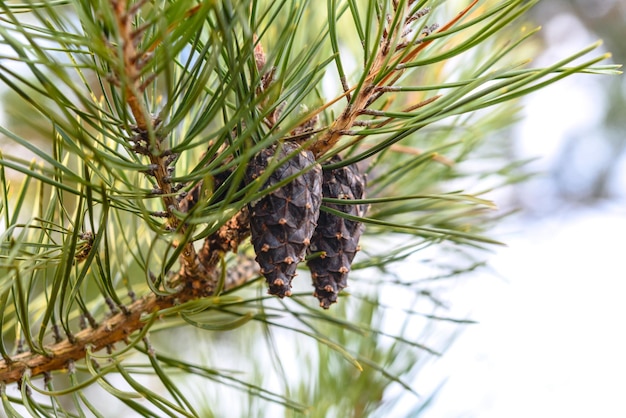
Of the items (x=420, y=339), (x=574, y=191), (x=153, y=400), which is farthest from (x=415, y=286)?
(x=574, y=191)

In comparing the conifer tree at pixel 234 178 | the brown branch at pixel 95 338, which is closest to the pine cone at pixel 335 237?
the conifer tree at pixel 234 178

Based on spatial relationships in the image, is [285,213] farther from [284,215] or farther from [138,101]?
[138,101]

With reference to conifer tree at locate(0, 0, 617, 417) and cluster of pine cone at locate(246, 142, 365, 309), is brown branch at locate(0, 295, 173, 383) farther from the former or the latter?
cluster of pine cone at locate(246, 142, 365, 309)

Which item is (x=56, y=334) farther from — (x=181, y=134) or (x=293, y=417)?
(x=293, y=417)

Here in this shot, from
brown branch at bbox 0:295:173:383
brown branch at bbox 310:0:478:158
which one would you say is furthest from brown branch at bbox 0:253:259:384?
brown branch at bbox 310:0:478:158

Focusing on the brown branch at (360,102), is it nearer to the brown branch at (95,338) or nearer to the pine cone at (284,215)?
the pine cone at (284,215)

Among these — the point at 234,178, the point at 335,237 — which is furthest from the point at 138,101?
the point at 335,237
